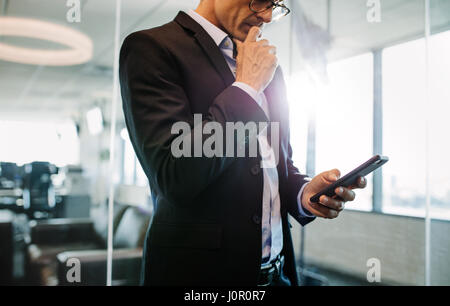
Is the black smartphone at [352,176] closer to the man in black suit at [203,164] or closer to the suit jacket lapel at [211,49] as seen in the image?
the man in black suit at [203,164]

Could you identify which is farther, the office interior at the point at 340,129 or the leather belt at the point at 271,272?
the office interior at the point at 340,129

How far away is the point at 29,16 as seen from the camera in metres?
1.96

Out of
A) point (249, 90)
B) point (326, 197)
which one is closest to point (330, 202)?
point (326, 197)

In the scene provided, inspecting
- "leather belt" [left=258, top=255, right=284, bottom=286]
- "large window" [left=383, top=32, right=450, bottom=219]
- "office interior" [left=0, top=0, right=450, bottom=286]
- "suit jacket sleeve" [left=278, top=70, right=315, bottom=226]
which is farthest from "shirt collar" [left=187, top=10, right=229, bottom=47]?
"large window" [left=383, top=32, right=450, bottom=219]

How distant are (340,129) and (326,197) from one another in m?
2.08

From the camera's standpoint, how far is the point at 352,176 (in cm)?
77

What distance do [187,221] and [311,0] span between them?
2845 mm

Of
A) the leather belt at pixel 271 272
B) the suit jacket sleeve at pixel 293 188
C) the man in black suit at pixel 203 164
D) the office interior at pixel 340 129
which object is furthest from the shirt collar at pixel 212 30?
the office interior at pixel 340 129

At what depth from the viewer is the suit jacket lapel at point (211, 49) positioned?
2.50ft

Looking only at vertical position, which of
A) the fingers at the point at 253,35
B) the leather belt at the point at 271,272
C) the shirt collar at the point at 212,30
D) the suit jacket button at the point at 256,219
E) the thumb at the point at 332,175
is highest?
the shirt collar at the point at 212,30

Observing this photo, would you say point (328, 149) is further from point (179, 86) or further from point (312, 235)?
point (179, 86)

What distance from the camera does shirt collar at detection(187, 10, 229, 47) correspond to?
0.84 meters

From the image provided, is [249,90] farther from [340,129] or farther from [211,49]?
[340,129]

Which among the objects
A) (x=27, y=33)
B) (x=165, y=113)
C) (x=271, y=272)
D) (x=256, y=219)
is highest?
(x=27, y=33)
